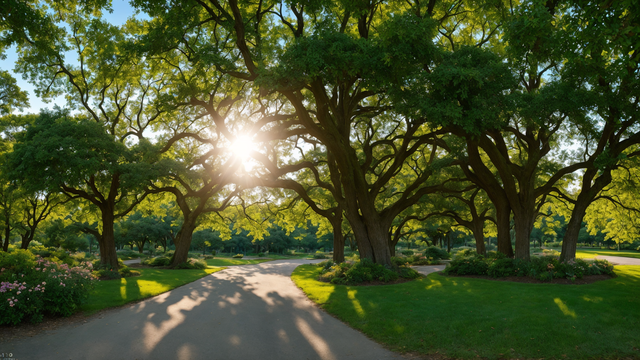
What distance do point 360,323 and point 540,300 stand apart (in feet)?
18.0

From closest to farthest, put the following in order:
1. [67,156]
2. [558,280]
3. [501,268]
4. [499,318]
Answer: [499,318]
[558,280]
[67,156]
[501,268]

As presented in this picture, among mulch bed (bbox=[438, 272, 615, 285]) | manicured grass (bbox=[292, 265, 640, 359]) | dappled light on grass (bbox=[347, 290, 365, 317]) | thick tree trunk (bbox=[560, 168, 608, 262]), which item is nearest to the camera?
manicured grass (bbox=[292, 265, 640, 359])

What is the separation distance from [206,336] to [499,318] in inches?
256

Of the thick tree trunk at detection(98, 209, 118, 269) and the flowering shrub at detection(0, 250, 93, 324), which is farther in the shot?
the thick tree trunk at detection(98, 209, 118, 269)

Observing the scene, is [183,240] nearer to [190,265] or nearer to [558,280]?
[190,265]

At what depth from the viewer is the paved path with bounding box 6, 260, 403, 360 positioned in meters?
5.88

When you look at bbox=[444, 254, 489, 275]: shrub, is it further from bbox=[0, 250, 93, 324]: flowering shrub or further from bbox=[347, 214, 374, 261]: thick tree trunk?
bbox=[0, 250, 93, 324]: flowering shrub

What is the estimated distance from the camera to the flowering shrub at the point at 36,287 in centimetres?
745

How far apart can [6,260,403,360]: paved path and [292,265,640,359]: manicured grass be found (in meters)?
0.81

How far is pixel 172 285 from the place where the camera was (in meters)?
14.8

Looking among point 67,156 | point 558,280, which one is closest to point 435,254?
point 558,280

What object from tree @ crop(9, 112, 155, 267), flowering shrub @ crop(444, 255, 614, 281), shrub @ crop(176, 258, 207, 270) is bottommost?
shrub @ crop(176, 258, 207, 270)

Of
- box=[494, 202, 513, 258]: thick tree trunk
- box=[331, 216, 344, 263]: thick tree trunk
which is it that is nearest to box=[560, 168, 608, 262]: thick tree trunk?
box=[494, 202, 513, 258]: thick tree trunk

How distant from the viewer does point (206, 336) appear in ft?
22.6
